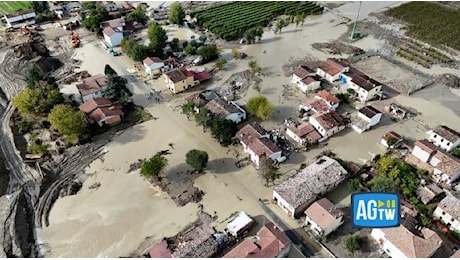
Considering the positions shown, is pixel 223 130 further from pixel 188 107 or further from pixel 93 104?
pixel 93 104

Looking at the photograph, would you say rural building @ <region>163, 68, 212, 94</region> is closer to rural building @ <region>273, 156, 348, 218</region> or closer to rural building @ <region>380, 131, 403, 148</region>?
rural building @ <region>273, 156, 348, 218</region>

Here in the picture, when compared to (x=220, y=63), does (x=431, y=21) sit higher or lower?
lower

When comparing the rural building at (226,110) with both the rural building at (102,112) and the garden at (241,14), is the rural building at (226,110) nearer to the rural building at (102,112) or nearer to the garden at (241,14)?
the rural building at (102,112)

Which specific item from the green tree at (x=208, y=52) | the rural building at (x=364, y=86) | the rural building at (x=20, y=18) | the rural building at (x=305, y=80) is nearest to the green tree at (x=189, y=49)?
the green tree at (x=208, y=52)

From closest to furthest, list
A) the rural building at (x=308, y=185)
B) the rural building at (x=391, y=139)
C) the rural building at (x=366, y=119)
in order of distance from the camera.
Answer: the rural building at (x=308, y=185)
the rural building at (x=391, y=139)
the rural building at (x=366, y=119)

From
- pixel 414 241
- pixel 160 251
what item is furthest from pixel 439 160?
pixel 160 251

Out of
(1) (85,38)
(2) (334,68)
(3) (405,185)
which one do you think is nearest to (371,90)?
(2) (334,68)

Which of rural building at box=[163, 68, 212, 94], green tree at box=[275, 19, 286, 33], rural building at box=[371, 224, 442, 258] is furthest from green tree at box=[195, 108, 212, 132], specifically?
green tree at box=[275, 19, 286, 33]
